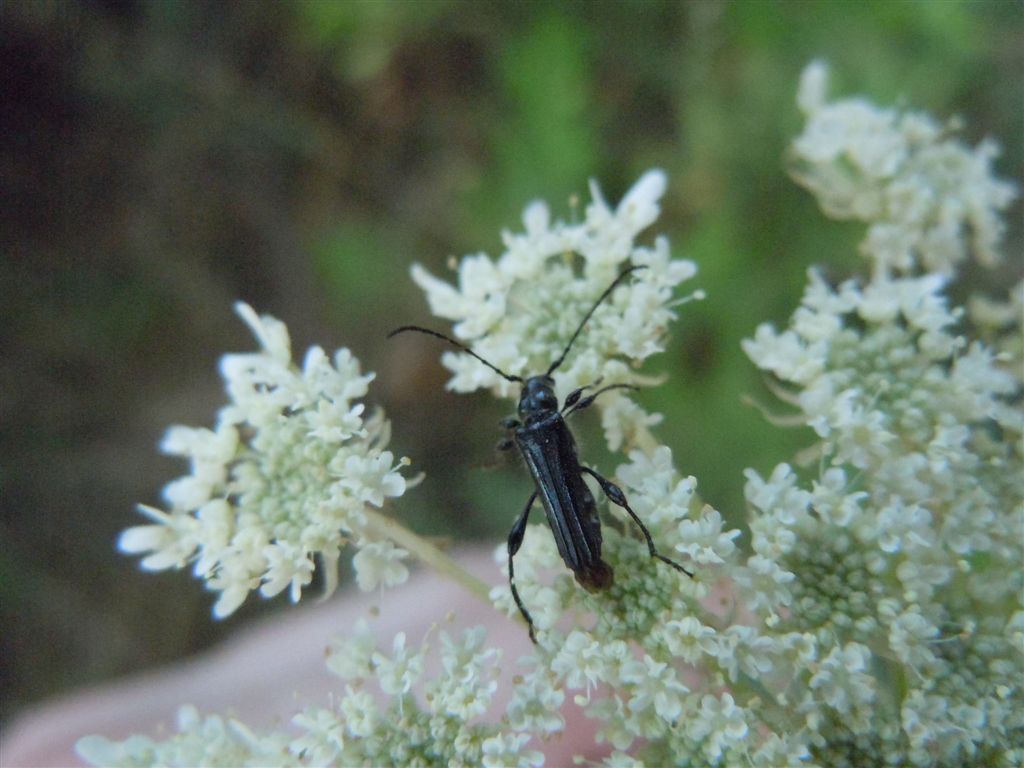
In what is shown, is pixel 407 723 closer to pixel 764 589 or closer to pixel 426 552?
pixel 426 552

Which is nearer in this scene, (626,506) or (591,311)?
(626,506)

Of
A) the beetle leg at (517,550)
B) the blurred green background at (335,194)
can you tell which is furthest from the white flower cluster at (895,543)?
the blurred green background at (335,194)

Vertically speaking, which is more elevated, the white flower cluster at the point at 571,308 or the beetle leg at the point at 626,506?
the white flower cluster at the point at 571,308

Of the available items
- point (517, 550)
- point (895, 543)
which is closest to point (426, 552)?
point (517, 550)

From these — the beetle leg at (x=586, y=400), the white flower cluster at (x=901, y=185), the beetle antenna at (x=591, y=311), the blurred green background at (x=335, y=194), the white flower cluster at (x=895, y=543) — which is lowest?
the white flower cluster at (x=895, y=543)

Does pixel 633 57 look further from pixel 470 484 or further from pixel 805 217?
pixel 470 484

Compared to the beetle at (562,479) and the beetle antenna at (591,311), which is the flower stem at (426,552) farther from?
the beetle antenna at (591,311)
